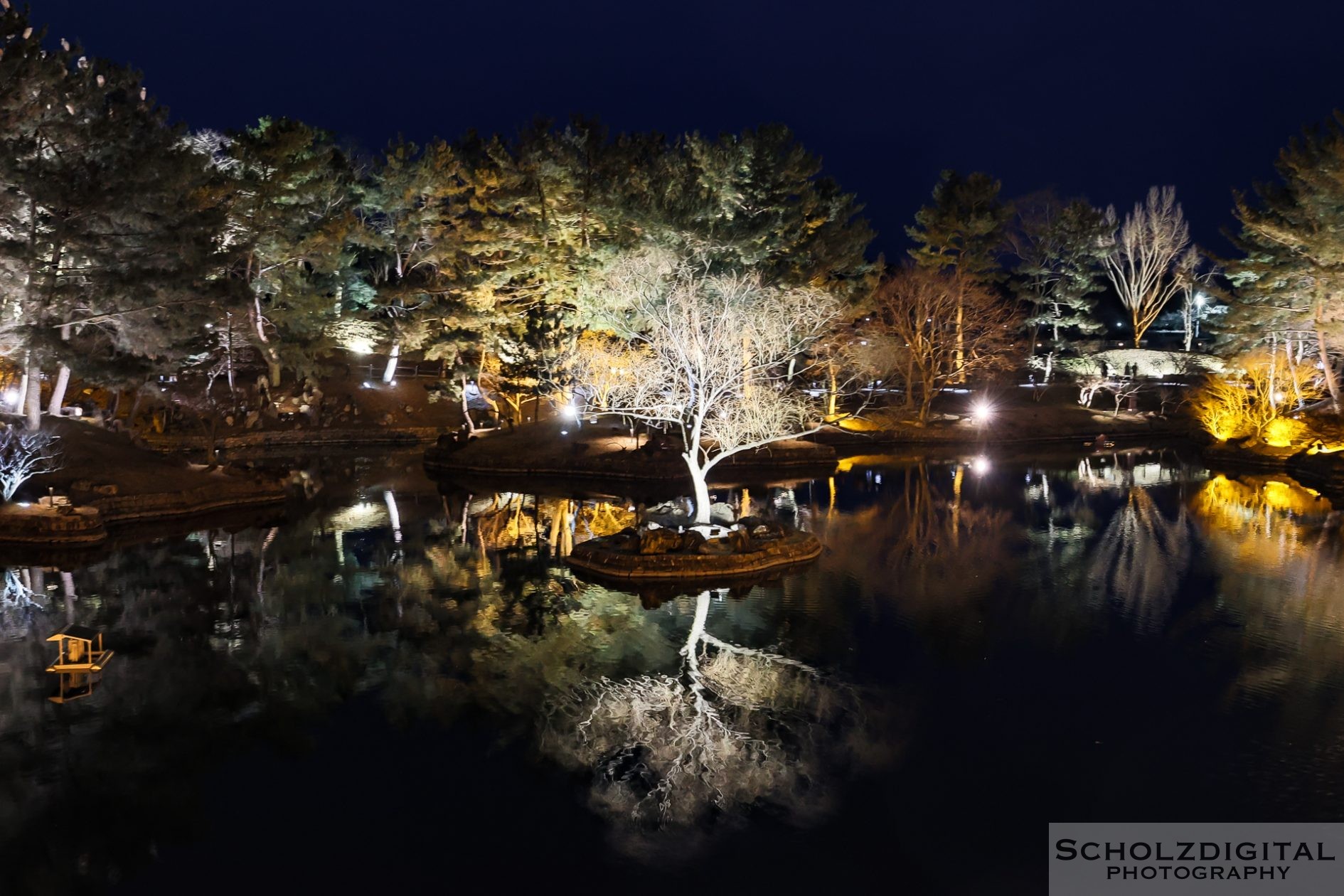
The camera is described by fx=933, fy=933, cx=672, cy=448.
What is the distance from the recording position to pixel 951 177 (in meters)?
49.9

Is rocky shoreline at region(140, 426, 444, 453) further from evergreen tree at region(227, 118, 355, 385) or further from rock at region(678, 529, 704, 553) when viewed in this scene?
rock at region(678, 529, 704, 553)

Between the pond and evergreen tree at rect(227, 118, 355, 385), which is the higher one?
evergreen tree at rect(227, 118, 355, 385)

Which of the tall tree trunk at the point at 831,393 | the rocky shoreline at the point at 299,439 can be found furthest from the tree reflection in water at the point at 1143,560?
the rocky shoreline at the point at 299,439

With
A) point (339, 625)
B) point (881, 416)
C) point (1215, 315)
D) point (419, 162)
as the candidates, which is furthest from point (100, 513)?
point (1215, 315)

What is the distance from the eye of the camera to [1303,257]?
35.4m

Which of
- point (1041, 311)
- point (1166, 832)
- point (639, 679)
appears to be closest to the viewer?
point (1166, 832)

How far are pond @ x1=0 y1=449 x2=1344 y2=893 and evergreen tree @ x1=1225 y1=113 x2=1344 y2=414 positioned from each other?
17740mm

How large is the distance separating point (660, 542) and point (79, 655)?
980cm

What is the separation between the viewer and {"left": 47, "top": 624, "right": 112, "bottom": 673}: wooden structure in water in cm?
1281

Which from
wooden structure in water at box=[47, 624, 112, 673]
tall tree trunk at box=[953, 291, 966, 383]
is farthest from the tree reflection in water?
tall tree trunk at box=[953, 291, 966, 383]

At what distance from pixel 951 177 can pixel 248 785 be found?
158ft

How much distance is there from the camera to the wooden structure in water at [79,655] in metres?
12.8

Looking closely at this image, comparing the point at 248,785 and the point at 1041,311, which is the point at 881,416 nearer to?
the point at 1041,311

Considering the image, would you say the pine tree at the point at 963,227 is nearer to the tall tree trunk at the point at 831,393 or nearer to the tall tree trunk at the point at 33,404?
the tall tree trunk at the point at 831,393
